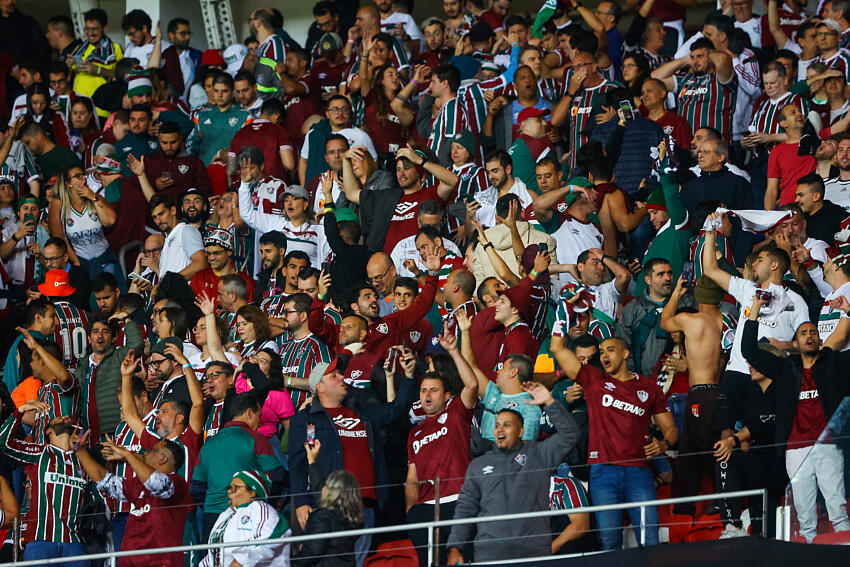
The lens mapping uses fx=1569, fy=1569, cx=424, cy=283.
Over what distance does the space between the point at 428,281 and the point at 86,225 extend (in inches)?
150

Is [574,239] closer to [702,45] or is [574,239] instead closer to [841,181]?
[841,181]

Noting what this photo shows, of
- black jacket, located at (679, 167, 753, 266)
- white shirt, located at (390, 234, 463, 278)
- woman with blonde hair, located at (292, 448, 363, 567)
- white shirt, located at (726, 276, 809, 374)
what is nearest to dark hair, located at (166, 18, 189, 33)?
white shirt, located at (390, 234, 463, 278)

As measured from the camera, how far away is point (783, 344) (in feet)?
30.5

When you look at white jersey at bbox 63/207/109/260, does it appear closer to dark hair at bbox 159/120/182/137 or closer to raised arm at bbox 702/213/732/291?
dark hair at bbox 159/120/182/137

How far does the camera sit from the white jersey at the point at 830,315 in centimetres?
928

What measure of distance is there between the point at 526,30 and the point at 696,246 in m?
4.43

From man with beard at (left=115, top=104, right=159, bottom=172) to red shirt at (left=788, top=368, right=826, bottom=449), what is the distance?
7.24m

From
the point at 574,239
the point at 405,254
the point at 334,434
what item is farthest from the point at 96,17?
the point at 334,434

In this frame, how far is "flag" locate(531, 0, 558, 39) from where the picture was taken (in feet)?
47.2

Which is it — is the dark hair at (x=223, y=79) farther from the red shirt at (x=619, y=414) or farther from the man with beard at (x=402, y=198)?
the red shirt at (x=619, y=414)

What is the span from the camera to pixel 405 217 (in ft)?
38.9

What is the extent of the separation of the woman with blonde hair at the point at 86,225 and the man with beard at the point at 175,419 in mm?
3035

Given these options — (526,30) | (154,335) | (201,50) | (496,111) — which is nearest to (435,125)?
(496,111)

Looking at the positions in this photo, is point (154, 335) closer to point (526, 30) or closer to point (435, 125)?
point (435, 125)
